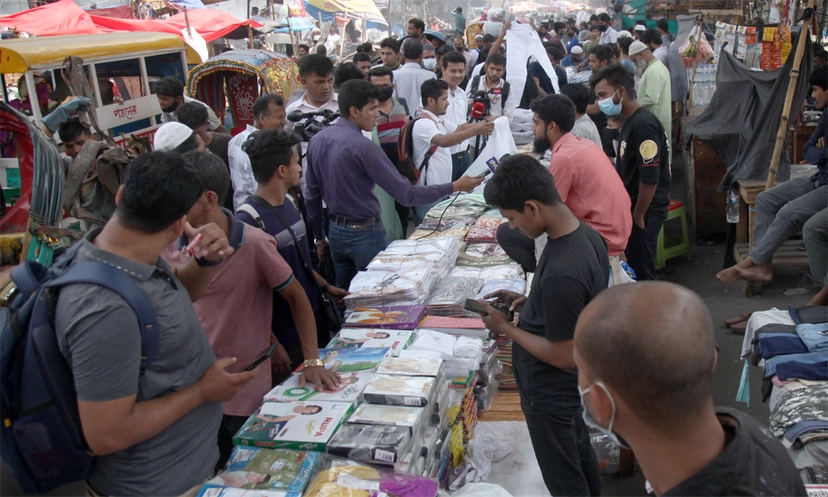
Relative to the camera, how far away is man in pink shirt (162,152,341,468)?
8.18ft

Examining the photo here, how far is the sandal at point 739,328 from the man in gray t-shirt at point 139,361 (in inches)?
169

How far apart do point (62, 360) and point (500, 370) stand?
7.52 ft

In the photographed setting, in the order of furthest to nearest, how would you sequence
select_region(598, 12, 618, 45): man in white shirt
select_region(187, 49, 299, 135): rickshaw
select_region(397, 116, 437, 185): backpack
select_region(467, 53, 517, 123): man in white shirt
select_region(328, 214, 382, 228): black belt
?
select_region(598, 12, 618, 45): man in white shirt, select_region(187, 49, 299, 135): rickshaw, select_region(467, 53, 517, 123): man in white shirt, select_region(397, 116, 437, 185): backpack, select_region(328, 214, 382, 228): black belt

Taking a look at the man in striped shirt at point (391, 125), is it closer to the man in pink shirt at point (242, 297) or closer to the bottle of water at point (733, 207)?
the man in pink shirt at point (242, 297)

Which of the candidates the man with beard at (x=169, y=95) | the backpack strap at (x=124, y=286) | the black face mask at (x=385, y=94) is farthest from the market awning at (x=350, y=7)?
the backpack strap at (x=124, y=286)

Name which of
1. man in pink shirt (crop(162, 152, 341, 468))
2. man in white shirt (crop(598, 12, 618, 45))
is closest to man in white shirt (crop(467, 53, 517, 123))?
man in pink shirt (crop(162, 152, 341, 468))

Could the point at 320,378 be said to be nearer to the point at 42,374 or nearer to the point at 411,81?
the point at 42,374

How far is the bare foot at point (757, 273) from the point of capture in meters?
4.96

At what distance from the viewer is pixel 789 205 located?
4.89m

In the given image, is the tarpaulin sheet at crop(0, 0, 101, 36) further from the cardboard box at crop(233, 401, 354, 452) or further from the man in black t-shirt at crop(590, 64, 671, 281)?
the cardboard box at crop(233, 401, 354, 452)

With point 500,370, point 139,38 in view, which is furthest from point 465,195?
point 139,38

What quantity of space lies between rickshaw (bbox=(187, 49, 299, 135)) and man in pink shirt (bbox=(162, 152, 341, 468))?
604 centimetres

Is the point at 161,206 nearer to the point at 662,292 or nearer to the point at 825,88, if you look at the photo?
the point at 662,292

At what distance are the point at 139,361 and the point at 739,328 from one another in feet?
15.5
